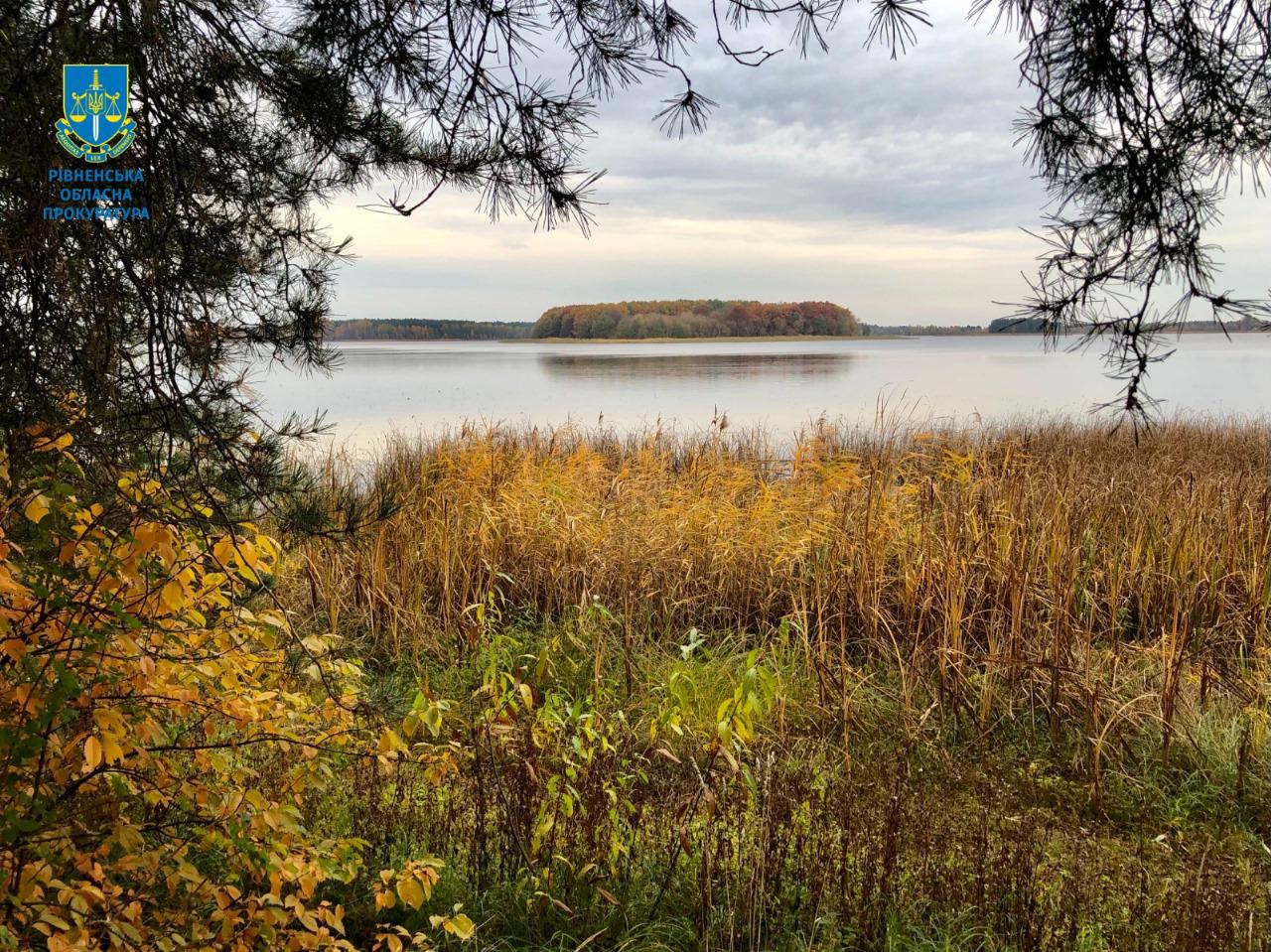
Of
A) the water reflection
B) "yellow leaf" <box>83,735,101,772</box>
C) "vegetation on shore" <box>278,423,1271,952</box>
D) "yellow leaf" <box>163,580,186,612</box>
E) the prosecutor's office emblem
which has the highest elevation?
the water reflection

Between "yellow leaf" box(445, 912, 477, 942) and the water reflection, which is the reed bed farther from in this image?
the water reflection

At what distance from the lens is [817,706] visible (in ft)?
12.5

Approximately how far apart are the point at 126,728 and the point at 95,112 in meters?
1.50

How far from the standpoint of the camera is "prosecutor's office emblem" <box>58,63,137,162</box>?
1.93 meters

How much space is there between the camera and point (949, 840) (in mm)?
2826

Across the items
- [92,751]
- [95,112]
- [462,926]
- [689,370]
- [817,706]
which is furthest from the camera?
[689,370]

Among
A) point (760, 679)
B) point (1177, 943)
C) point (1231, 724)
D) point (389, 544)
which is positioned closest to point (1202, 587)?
point (1231, 724)

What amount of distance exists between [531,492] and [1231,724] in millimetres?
4473

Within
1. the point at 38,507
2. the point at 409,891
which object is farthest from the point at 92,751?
the point at 409,891

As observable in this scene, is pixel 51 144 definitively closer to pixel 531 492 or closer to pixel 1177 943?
pixel 1177 943

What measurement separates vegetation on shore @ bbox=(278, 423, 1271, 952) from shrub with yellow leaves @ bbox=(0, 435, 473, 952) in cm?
45

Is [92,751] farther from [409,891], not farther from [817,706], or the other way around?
[817,706]

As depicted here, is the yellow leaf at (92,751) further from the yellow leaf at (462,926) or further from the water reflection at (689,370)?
the water reflection at (689,370)

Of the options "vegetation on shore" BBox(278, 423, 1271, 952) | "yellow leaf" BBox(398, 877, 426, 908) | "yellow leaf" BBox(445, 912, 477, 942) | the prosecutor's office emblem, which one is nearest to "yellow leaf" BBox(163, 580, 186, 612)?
"vegetation on shore" BBox(278, 423, 1271, 952)
